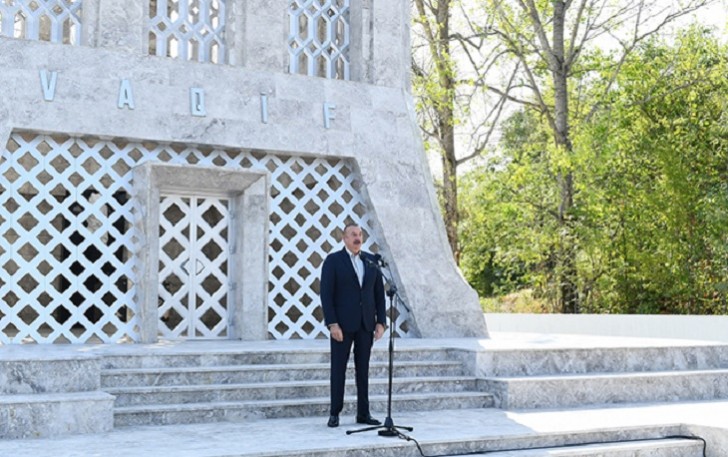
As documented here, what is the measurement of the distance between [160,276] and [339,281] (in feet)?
13.3

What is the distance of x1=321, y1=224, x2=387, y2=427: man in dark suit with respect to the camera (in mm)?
6809

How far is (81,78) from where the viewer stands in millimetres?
9984

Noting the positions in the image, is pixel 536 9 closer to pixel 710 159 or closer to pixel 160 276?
pixel 710 159

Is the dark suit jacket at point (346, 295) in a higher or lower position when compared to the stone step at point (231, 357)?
higher

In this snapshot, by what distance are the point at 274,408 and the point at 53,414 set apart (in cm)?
176

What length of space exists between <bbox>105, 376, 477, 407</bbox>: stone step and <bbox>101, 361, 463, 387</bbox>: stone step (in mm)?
158

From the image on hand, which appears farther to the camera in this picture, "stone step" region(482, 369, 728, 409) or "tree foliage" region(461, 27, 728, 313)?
"tree foliage" region(461, 27, 728, 313)

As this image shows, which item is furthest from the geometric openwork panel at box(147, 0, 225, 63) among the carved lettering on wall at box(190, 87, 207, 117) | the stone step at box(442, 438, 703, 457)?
the stone step at box(442, 438, 703, 457)

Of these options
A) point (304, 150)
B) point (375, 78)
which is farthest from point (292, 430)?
point (375, 78)

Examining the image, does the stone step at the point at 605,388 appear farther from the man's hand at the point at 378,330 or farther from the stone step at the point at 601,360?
the man's hand at the point at 378,330

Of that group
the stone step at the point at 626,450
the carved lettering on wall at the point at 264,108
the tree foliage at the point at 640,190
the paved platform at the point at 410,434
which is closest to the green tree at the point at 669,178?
the tree foliage at the point at 640,190

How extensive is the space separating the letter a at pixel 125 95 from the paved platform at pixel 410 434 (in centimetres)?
312

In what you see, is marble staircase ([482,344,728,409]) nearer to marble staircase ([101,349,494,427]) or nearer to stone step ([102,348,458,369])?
marble staircase ([101,349,494,427])

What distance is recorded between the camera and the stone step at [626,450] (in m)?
6.24
